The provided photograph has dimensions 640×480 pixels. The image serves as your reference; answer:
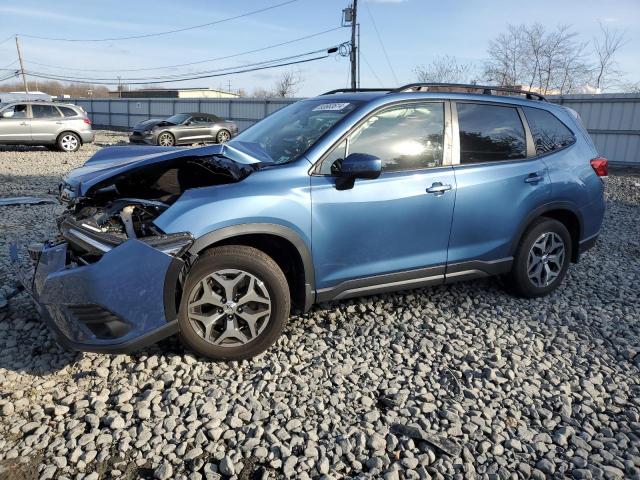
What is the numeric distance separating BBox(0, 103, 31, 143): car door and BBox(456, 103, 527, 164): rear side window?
15.7 metres

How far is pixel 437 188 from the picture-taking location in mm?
3633

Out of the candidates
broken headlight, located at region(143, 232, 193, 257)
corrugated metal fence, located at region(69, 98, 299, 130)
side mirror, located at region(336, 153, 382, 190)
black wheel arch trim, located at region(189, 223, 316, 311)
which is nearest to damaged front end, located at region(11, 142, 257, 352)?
broken headlight, located at region(143, 232, 193, 257)

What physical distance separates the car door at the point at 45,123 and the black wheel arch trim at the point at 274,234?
1540 centimetres

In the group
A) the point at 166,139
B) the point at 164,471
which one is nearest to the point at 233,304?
the point at 164,471

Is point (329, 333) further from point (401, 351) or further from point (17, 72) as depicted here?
point (17, 72)

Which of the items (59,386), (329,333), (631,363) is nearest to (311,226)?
(329,333)

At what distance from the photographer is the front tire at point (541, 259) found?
14.0ft

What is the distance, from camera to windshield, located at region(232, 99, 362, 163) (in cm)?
357

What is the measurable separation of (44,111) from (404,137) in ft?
51.3

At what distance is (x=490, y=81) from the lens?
103ft

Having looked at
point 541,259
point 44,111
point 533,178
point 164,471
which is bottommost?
point 164,471

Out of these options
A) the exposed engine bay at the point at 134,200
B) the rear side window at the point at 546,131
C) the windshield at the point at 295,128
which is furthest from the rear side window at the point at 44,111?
the rear side window at the point at 546,131

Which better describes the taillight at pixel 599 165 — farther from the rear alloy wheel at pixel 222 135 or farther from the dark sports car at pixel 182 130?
the rear alloy wheel at pixel 222 135

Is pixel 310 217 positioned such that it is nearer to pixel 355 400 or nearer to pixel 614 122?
pixel 355 400
